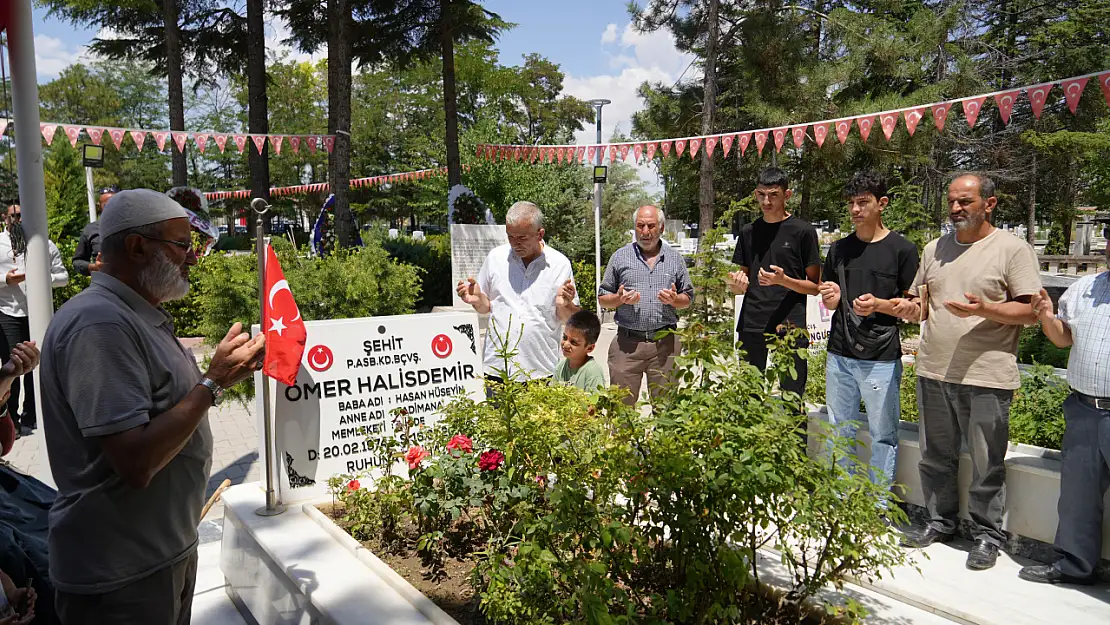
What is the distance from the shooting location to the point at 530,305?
429 cm

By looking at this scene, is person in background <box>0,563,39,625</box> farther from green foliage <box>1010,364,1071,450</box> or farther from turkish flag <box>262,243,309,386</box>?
green foliage <box>1010,364,1071,450</box>

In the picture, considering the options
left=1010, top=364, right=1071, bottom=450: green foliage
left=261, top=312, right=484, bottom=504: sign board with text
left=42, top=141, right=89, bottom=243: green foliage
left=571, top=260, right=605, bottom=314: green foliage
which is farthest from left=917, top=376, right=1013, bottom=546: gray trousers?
left=42, top=141, right=89, bottom=243: green foliage

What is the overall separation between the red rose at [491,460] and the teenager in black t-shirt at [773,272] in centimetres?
212

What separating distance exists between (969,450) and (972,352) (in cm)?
55

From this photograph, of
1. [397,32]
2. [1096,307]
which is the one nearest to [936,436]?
[1096,307]

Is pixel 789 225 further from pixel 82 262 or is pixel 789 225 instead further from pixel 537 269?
pixel 82 262

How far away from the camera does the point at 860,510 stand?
2082mm

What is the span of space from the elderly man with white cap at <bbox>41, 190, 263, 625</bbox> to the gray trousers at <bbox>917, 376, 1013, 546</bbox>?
132 inches

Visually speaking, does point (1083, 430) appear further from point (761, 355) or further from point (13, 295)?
point (13, 295)

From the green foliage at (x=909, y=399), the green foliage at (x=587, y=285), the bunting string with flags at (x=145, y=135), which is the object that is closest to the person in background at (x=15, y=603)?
the green foliage at (x=909, y=399)

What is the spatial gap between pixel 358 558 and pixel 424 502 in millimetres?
376

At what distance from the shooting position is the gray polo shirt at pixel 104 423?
1720 mm

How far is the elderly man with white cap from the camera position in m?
1.73

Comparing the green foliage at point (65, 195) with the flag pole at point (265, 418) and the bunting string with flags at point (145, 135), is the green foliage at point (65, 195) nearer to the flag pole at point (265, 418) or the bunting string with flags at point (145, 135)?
the bunting string with flags at point (145, 135)
